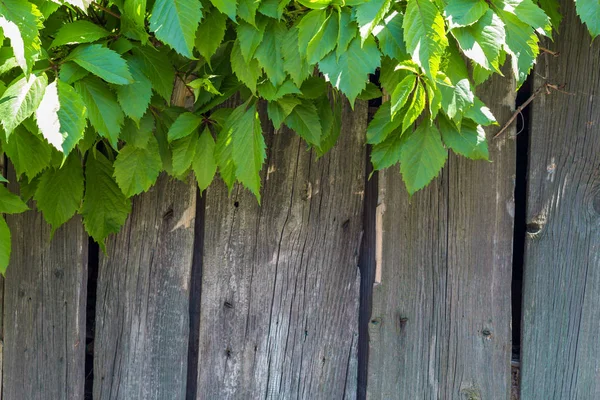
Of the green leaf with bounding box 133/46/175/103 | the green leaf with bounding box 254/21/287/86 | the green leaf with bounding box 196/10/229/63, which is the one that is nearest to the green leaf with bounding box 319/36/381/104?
the green leaf with bounding box 254/21/287/86

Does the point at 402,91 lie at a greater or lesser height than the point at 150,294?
greater

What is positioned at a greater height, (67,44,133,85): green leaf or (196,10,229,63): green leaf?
(196,10,229,63): green leaf

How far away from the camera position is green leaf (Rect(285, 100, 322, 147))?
1.46m

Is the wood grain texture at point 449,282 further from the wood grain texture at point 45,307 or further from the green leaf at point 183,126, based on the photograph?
the wood grain texture at point 45,307

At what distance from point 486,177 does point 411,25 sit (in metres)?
0.61

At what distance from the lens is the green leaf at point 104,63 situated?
1201 millimetres

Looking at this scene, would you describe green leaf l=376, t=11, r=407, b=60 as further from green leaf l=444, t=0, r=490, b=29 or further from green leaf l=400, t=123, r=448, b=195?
green leaf l=400, t=123, r=448, b=195

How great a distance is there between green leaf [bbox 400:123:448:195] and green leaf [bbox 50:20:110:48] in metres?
0.64

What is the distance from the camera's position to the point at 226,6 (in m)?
1.20

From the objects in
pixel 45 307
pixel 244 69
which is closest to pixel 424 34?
pixel 244 69

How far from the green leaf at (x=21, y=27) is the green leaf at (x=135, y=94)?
219 mm

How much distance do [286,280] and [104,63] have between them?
2.42 ft

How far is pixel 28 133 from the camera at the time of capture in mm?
1338

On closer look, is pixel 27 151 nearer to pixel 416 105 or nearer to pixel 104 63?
pixel 104 63
